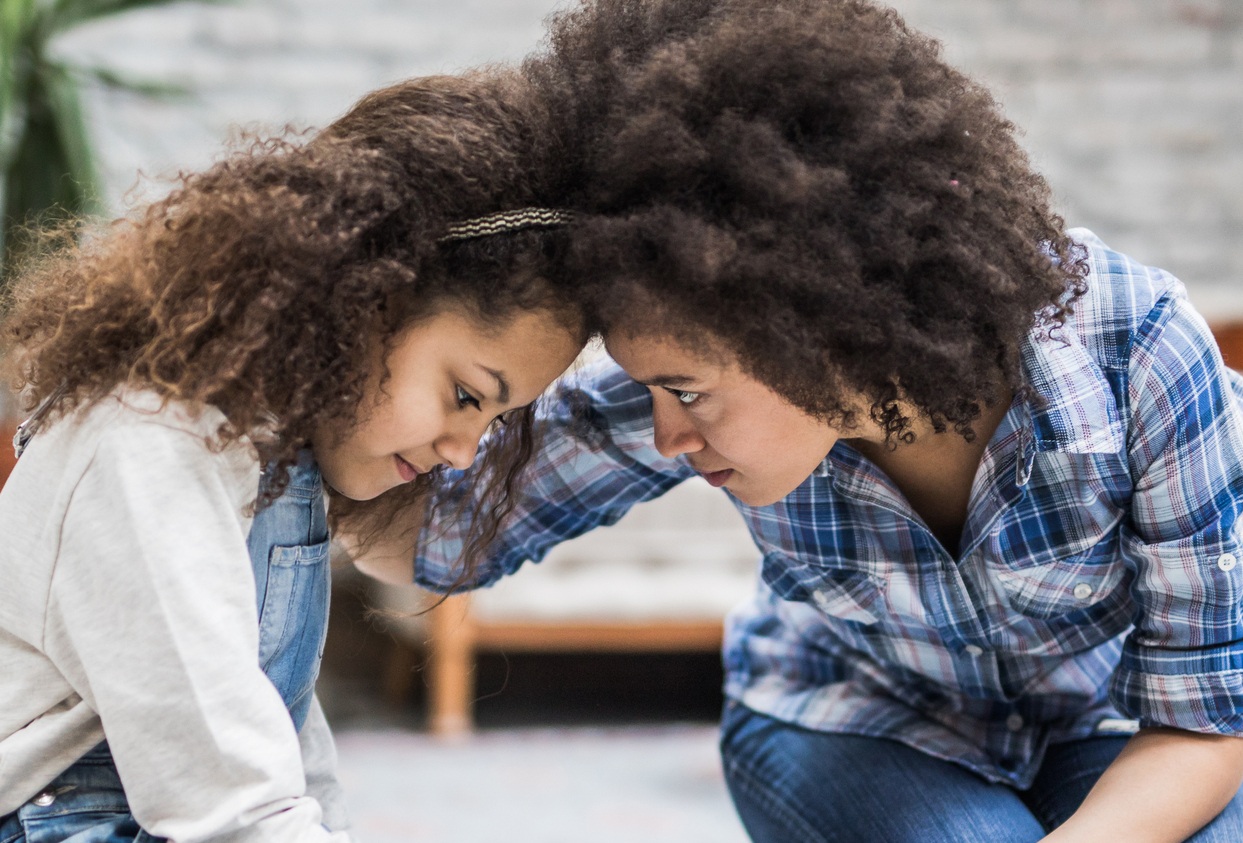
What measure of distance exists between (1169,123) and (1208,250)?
1.08 ft

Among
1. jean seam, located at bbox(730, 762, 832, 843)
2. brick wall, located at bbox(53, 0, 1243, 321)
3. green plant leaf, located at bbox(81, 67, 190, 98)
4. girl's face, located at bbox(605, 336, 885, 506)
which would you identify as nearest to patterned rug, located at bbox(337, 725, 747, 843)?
jean seam, located at bbox(730, 762, 832, 843)

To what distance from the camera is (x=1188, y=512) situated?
1021mm

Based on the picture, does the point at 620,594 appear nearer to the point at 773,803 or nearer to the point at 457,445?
the point at 773,803

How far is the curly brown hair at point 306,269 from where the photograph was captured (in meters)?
0.84

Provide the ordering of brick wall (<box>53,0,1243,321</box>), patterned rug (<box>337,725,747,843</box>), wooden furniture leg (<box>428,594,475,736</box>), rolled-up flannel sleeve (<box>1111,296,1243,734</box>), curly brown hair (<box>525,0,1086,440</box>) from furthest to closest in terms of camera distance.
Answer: brick wall (<box>53,0,1243,321</box>)
wooden furniture leg (<box>428,594,475,736</box>)
patterned rug (<box>337,725,747,843</box>)
rolled-up flannel sleeve (<box>1111,296,1243,734</box>)
curly brown hair (<box>525,0,1086,440</box>)

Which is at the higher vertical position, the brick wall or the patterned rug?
the brick wall

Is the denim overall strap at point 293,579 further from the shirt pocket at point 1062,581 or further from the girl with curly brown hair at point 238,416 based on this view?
the shirt pocket at point 1062,581

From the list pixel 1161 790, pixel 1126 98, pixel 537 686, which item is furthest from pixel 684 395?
pixel 1126 98

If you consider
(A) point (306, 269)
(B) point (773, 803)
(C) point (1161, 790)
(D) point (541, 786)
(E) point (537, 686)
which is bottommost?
(E) point (537, 686)

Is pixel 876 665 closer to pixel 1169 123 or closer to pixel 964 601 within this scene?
pixel 964 601

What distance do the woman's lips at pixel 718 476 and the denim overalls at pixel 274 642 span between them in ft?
1.00

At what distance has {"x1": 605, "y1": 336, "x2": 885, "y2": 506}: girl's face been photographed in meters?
0.94

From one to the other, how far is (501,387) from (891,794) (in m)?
0.53

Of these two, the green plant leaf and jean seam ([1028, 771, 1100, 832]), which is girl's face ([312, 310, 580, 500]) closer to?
jean seam ([1028, 771, 1100, 832])
